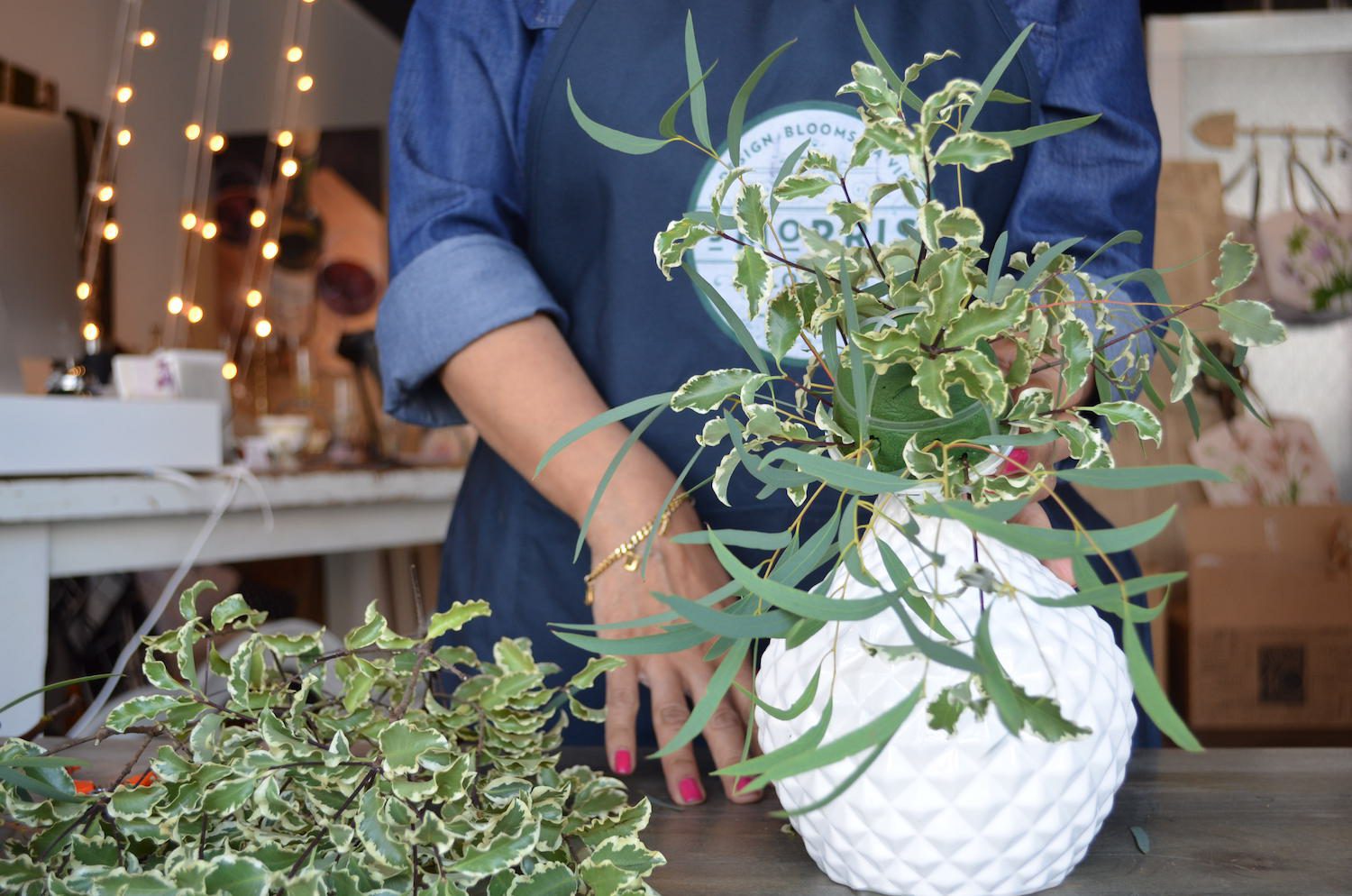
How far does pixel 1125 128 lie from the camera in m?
0.88

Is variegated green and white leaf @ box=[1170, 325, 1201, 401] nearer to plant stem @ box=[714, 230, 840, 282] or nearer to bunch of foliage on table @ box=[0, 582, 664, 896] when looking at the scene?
plant stem @ box=[714, 230, 840, 282]

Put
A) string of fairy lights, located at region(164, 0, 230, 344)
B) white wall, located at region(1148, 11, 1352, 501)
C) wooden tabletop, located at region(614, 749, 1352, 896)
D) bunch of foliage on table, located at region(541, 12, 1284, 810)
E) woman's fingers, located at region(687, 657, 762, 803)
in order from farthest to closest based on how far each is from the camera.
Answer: string of fairy lights, located at region(164, 0, 230, 344) → white wall, located at region(1148, 11, 1352, 501) → woman's fingers, located at region(687, 657, 762, 803) → wooden tabletop, located at region(614, 749, 1352, 896) → bunch of foliage on table, located at region(541, 12, 1284, 810)

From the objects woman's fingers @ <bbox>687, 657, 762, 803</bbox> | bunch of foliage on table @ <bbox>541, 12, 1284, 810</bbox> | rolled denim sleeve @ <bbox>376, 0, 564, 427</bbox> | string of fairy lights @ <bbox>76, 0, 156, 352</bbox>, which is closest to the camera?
bunch of foliage on table @ <bbox>541, 12, 1284, 810</bbox>

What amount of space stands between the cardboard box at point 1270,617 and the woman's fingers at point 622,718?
1.83 m

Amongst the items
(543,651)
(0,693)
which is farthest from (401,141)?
(0,693)

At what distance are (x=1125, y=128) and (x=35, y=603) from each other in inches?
52.2

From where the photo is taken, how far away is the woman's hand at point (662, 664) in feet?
2.18

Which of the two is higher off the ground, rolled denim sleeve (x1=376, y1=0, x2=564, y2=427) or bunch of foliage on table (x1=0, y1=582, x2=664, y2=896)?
rolled denim sleeve (x1=376, y1=0, x2=564, y2=427)

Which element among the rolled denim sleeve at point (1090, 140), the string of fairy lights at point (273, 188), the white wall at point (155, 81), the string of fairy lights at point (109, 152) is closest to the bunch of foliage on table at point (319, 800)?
the rolled denim sleeve at point (1090, 140)

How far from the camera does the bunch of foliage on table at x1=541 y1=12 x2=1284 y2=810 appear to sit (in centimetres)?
35

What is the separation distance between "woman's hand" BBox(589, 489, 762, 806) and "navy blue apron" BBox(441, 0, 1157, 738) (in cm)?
16

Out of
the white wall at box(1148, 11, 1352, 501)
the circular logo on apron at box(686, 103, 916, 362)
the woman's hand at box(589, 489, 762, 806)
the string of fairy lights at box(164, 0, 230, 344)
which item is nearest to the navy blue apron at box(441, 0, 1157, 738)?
the circular logo on apron at box(686, 103, 916, 362)

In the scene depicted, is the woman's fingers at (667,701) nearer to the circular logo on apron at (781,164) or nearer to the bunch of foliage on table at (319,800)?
the bunch of foliage on table at (319,800)

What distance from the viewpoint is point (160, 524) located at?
167 cm
